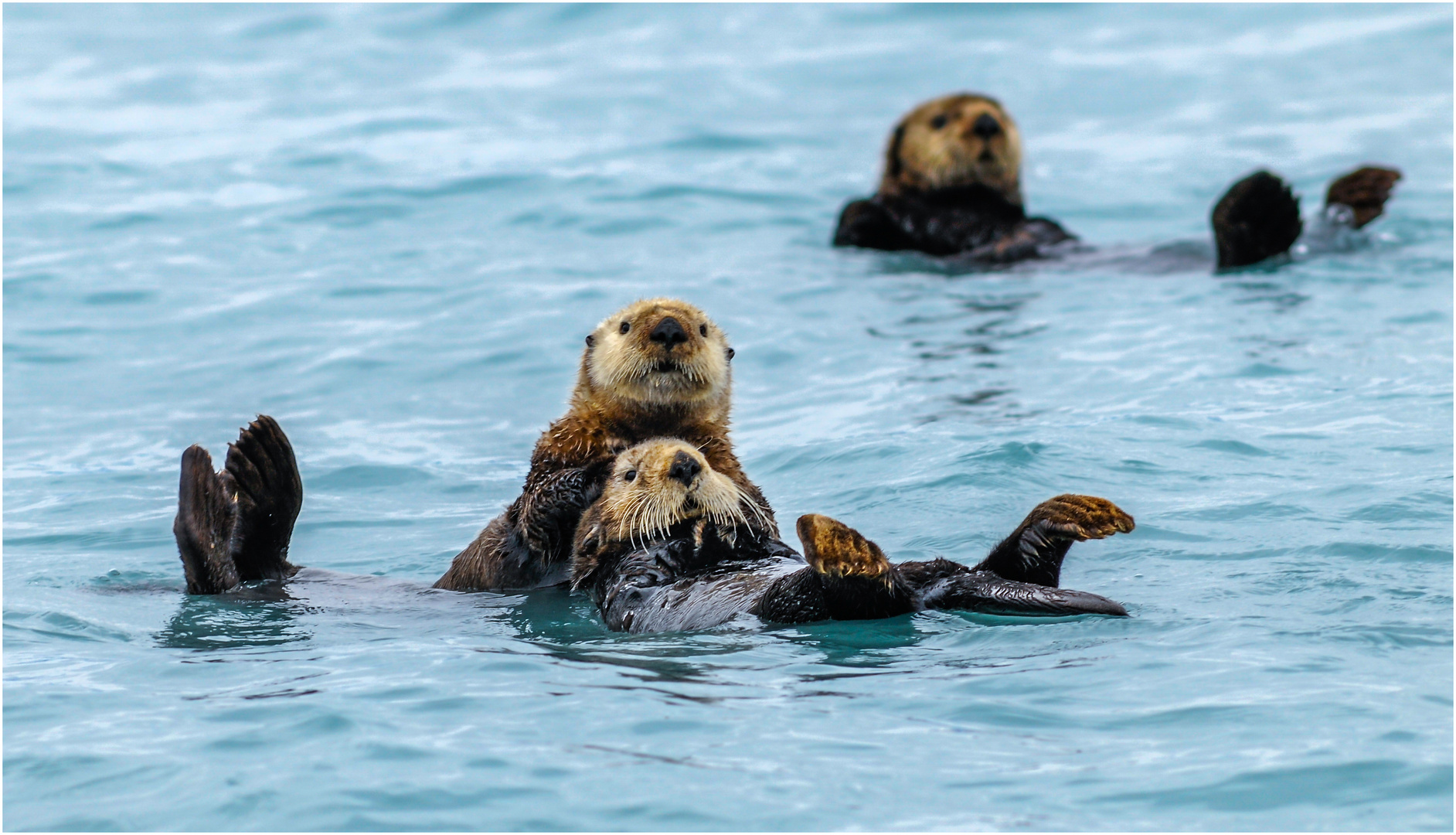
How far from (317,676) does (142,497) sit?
323 centimetres

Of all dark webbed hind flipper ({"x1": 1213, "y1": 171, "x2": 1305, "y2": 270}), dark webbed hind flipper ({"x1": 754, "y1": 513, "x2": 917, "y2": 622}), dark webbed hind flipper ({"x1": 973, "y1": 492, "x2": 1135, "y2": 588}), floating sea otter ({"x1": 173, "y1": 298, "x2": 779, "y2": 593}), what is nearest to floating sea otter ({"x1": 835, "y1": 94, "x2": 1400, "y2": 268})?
dark webbed hind flipper ({"x1": 1213, "y1": 171, "x2": 1305, "y2": 270})

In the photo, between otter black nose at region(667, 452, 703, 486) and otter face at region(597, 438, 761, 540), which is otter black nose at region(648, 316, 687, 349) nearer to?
otter face at region(597, 438, 761, 540)

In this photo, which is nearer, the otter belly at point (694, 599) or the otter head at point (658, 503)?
the otter belly at point (694, 599)

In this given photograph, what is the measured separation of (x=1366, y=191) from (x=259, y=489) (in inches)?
274

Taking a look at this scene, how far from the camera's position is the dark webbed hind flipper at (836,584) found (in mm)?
4250

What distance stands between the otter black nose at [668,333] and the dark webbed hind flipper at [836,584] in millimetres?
1179

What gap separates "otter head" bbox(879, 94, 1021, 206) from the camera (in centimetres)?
1038

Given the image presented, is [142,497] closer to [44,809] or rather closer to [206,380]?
[206,380]

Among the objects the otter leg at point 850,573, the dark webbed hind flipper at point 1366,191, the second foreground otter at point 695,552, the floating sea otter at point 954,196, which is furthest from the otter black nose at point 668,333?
the dark webbed hind flipper at point 1366,191

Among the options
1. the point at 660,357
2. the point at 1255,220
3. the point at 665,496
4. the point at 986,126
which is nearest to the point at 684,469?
the point at 665,496

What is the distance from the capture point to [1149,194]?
12.5m

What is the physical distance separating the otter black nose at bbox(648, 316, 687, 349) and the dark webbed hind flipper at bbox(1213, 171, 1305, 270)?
464 centimetres

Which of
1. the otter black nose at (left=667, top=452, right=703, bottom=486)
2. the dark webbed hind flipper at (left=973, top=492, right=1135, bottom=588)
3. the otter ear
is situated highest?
the otter ear

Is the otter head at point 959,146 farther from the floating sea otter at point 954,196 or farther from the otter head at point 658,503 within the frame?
the otter head at point 658,503
